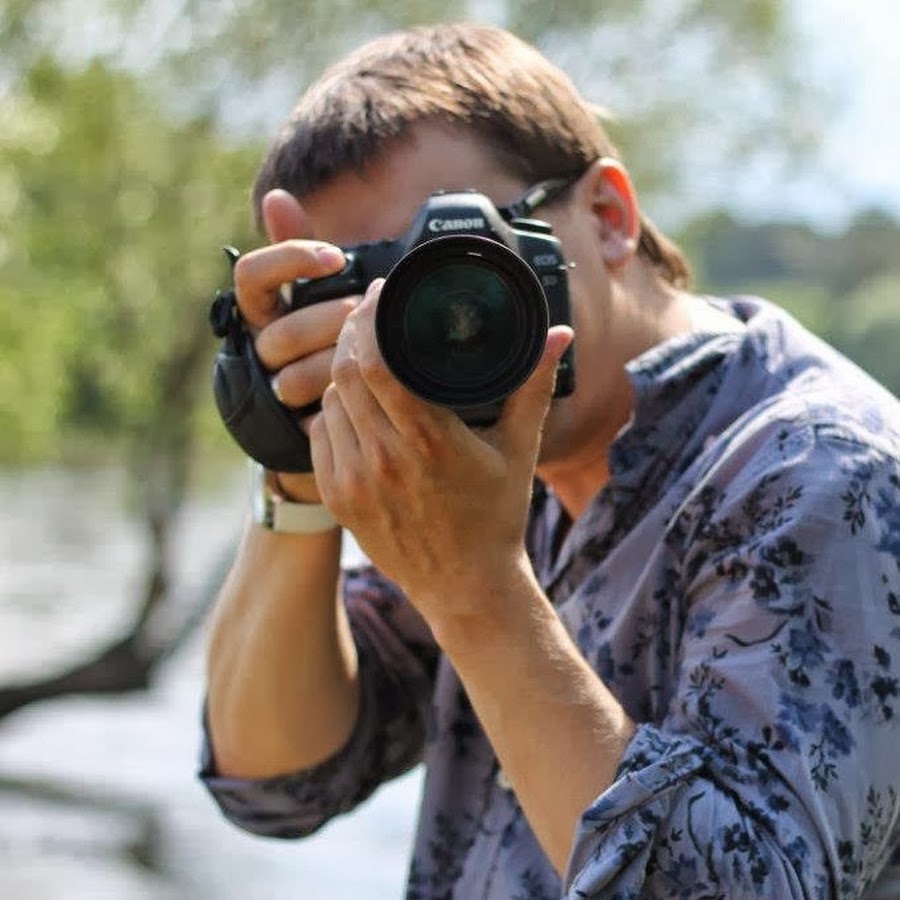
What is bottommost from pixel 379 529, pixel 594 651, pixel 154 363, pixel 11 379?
pixel 11 379

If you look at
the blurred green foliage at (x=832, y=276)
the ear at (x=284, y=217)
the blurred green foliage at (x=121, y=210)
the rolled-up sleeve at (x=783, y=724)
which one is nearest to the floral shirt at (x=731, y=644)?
the rolled-up sleeve at (x=783, y=724)

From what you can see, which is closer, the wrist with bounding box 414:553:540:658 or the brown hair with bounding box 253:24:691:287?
the wrist with bounding box 414:553:540:658

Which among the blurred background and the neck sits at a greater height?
the neck

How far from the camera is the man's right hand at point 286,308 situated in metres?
1.29

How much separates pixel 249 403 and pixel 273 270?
115 mm

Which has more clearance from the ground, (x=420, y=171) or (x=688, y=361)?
(x=420, y=171)

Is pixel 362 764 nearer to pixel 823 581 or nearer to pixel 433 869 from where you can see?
pixel 433 869

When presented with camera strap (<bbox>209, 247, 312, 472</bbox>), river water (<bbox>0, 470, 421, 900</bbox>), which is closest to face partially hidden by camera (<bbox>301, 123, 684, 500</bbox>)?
camera strap (<bbox>209, 247, 312, 472</bbox>)

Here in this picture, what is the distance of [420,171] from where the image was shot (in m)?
1.33

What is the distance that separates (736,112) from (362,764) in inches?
340

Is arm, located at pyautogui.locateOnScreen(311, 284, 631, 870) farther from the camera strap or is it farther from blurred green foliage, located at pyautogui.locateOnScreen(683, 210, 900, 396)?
blurred green foliage, located at pyautogui.locateOnScreen(683, 210, 900, 396)

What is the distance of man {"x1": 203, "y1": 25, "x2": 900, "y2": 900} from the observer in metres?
1.02

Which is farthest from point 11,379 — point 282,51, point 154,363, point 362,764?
point 362,764

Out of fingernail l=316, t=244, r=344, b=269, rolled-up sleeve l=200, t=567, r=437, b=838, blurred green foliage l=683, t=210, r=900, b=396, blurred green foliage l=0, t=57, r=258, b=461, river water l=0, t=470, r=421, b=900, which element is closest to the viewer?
fingernail l=316, t=244, r=344, b=269
